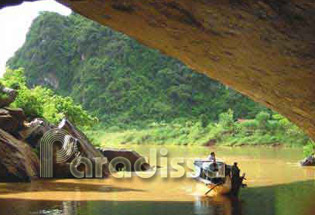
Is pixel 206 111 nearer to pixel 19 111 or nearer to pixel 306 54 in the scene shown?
pixel 19 111

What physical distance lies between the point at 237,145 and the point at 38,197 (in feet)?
125

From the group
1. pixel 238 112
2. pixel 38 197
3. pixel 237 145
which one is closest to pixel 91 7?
pixel 38 197

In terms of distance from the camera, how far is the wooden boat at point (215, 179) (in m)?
17.1

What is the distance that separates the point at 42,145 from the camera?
2122 centimetres

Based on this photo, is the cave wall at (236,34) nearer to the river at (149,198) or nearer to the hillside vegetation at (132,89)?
the river at (149,198)

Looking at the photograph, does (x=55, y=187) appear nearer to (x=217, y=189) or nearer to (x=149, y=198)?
(x=149, y=198)

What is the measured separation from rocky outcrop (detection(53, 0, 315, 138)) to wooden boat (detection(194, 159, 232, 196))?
7.35 meters

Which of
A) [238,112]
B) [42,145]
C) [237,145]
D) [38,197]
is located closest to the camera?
[38,197]

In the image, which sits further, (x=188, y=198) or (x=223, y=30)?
(x=188, y=198)

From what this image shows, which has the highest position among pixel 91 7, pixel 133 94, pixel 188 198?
pixel 133 94

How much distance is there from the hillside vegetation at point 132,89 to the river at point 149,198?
3183 cm

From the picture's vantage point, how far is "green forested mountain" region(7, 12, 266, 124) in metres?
70.4

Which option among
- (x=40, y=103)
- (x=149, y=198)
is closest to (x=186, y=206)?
(x=149, y=198)

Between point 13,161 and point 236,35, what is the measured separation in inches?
525
